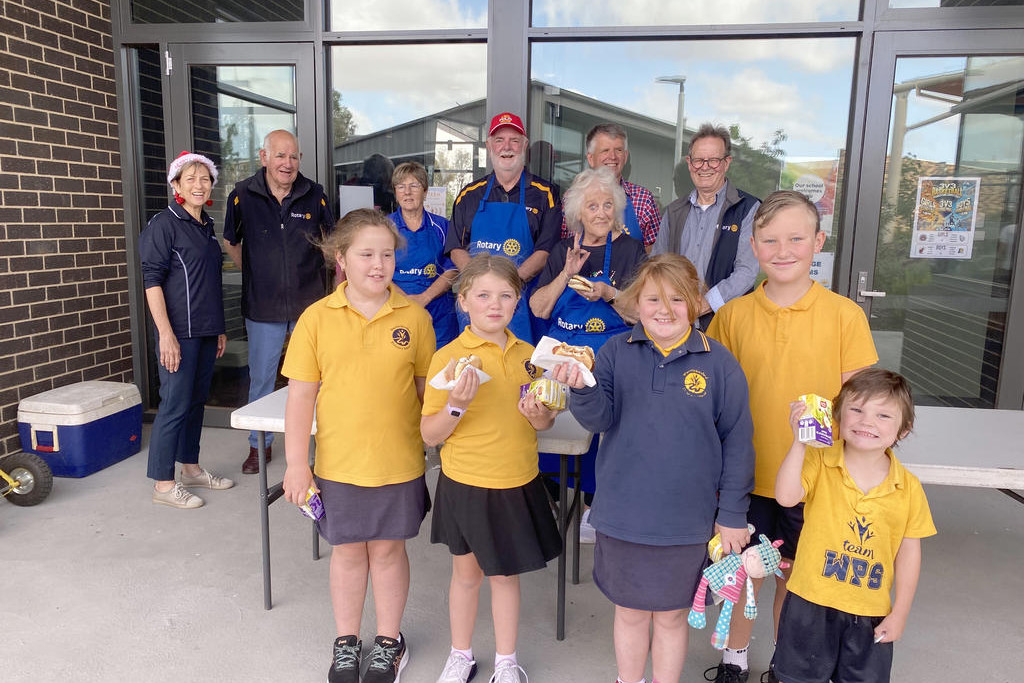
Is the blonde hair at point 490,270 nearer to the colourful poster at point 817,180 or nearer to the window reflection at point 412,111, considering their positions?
the window reflection at point 412,111

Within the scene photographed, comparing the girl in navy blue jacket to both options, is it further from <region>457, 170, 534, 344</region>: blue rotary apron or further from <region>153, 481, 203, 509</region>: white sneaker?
<region>153, 481, 203, 509</region>: white sneaker

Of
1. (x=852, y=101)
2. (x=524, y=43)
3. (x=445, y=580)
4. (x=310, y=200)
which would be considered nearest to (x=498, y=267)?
(x=445, y=580)

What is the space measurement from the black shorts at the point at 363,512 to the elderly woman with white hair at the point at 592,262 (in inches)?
39.6

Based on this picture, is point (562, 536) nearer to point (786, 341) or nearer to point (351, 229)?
point (786, 341)

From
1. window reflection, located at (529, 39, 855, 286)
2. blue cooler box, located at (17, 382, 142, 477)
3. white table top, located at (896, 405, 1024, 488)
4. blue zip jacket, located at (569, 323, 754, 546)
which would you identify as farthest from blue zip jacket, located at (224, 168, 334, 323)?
white table top, located at (896, 405, 1024, 488)

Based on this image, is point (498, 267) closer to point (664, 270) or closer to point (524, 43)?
point (664, 270)

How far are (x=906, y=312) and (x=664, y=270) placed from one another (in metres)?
3.10

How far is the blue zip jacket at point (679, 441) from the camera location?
5.97ft

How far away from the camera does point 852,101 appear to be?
4.04 metres

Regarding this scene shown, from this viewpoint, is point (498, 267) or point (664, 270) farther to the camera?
point (498, 267)

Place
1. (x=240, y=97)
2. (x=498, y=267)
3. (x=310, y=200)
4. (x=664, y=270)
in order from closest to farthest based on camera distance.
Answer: (x=664, y=270) → (x=498, y=267) → (x=310, y=200) → (x=240, y=97)

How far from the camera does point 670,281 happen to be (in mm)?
1856

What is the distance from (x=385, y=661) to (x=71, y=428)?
2.67 metres

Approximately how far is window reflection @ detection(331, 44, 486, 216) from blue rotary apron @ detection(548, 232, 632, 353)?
77.7 inches
